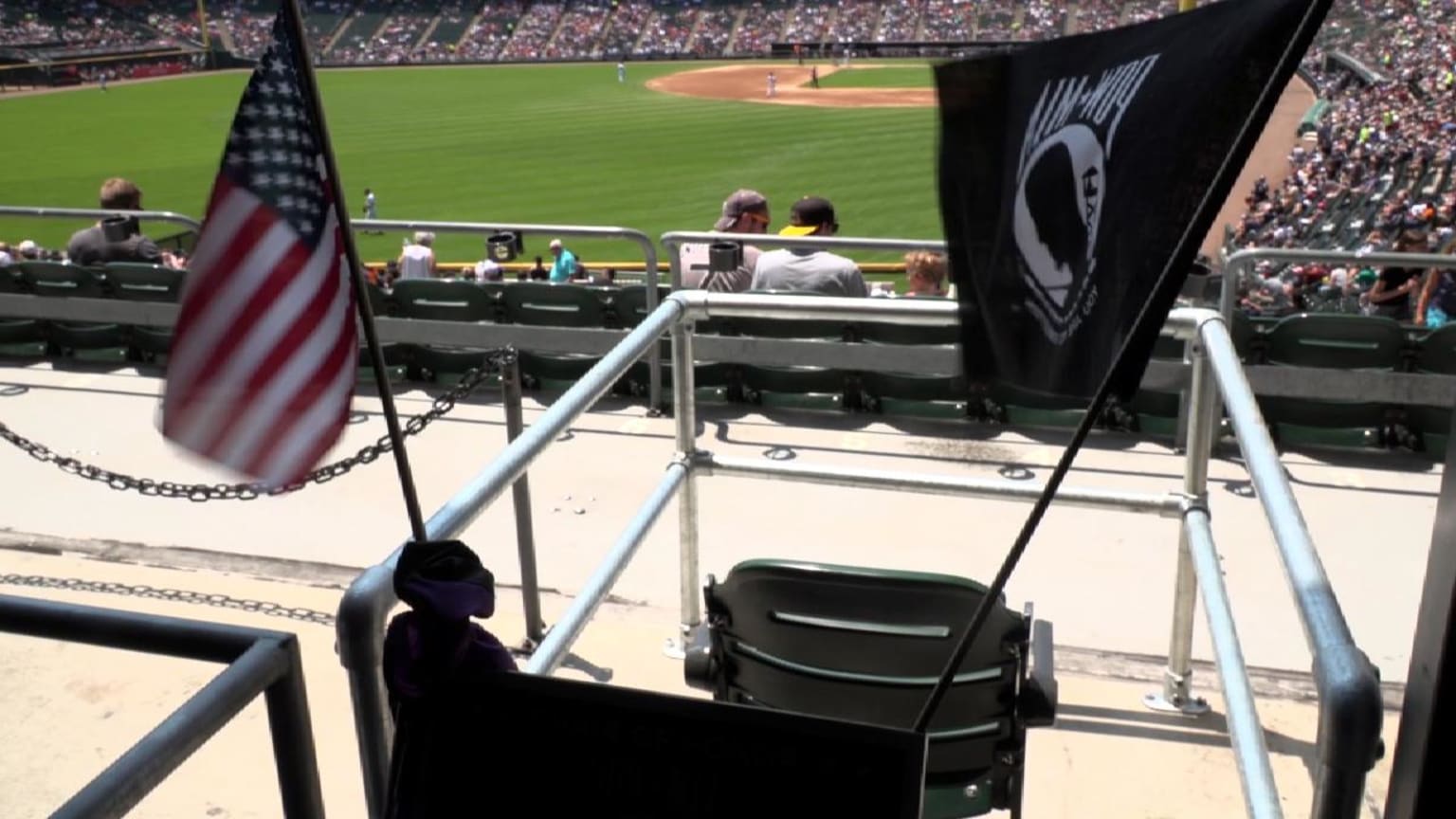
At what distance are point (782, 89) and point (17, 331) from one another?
43.0m

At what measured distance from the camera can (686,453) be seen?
400cm

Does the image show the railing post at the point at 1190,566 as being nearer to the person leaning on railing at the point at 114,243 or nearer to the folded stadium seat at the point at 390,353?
the folded stadium seat at the point at 390,353

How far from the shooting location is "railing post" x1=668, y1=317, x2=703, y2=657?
12.7 feet

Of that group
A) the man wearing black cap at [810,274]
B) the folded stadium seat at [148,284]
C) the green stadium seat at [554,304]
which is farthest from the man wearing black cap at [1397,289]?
the folded stadium seat at [148,284]

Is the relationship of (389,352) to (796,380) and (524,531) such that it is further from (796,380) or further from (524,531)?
(524,531)

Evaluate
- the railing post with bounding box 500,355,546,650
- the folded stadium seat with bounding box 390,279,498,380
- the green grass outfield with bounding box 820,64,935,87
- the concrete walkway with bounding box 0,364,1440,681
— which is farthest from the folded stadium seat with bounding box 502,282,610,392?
the green grass outfield with bounding box 820,64,935,87

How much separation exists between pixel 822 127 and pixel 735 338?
30949 mm

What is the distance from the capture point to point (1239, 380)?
2783mm

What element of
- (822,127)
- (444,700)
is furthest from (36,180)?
(444,700)

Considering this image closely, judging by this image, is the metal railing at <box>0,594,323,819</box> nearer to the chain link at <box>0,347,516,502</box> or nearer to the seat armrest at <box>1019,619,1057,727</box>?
the seat armrest at <box>1019,619,1057,727</box>

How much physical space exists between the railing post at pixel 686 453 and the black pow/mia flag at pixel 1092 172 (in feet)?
5.82

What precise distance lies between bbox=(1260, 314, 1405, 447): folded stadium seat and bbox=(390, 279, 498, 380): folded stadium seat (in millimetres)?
4663

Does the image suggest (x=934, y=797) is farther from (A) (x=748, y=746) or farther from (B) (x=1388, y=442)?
(B) (x=1388, y=442)

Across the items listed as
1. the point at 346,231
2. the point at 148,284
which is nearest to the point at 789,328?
the point at 148,284
